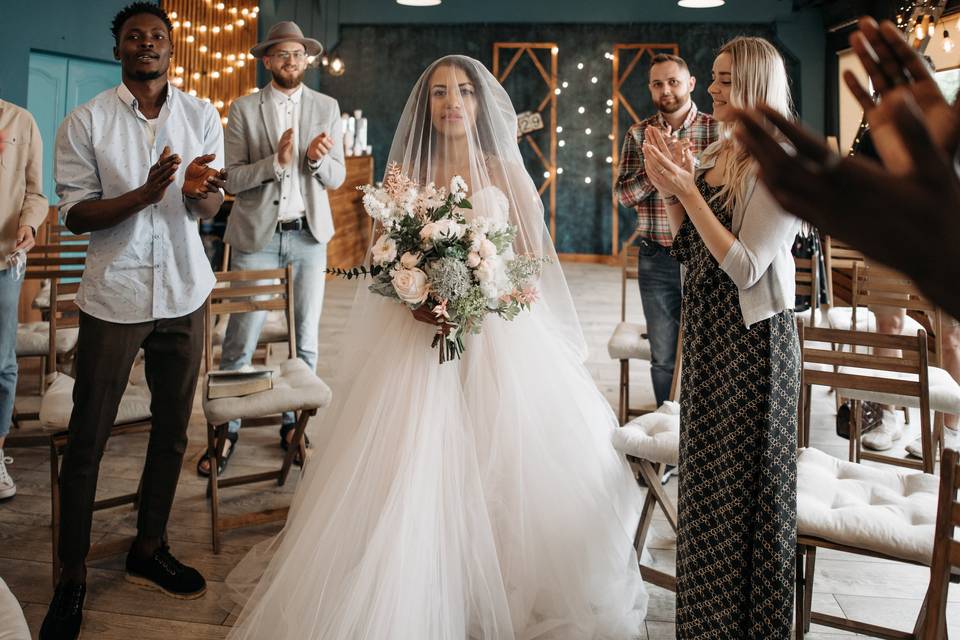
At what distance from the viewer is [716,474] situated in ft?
6.72

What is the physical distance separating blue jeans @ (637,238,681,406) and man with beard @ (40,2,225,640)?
82.4 inches

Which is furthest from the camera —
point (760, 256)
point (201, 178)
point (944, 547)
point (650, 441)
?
point (650, 441)

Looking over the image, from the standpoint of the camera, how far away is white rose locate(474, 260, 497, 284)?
229 cm

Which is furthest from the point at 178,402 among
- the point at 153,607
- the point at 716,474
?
the point at 716,474

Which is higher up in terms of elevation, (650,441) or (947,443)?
(650,441)

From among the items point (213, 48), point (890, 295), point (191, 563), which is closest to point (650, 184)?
point (890, 295)

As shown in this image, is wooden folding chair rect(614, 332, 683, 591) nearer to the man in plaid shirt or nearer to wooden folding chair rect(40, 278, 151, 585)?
the man in plaid shirt

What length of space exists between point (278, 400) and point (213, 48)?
752 cm

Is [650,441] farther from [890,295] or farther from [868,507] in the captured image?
[890,295]

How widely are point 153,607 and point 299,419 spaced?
103 centimetres

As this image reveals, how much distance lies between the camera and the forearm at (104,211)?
7.63 ft

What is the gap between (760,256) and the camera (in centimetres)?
194

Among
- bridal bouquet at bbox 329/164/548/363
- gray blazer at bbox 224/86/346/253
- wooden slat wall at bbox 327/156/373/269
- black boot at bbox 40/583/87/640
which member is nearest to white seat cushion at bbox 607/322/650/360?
gray blazer at bbox 224/86/346/253

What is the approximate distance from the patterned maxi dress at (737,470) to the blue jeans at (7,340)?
2.76m
